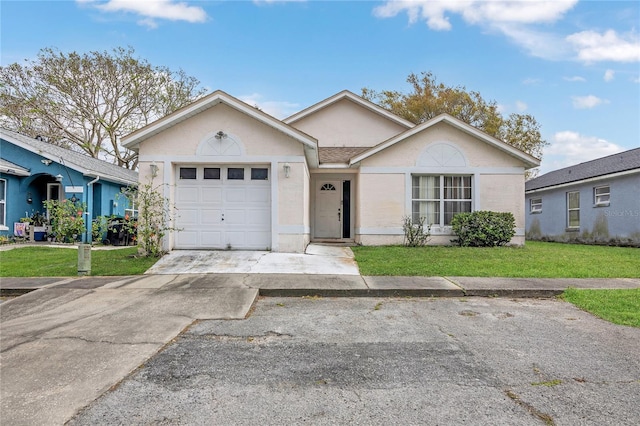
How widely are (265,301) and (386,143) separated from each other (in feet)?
27.0

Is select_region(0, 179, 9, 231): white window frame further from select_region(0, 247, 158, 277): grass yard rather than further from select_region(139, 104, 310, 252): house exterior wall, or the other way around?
select_region(139, 104, 310, 252): house exterior wall

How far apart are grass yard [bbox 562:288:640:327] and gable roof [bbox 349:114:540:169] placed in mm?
6978

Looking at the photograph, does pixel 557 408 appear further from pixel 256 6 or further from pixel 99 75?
pixel 99 75

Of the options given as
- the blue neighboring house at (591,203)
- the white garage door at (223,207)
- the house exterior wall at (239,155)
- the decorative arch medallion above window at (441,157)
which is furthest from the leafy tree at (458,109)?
the white garage door at (223,207)

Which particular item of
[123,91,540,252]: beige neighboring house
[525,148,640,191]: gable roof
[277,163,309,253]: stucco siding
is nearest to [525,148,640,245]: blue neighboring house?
[525,148,640,191]: gable roof

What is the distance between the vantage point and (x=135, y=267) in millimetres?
9039

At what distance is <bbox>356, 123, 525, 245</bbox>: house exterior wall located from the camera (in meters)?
13.3

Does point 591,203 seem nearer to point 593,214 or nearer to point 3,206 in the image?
point 593,214

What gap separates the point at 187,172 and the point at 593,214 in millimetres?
17095

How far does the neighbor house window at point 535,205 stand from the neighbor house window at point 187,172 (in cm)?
1863

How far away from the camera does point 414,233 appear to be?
1301cm

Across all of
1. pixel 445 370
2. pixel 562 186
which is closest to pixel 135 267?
pixel 445 370

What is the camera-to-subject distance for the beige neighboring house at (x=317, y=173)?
10922 mm

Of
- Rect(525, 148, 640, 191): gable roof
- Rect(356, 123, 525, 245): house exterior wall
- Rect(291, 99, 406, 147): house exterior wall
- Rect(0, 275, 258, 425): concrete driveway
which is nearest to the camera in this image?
Rect(0, 275, 258, 425): concrete driveway
